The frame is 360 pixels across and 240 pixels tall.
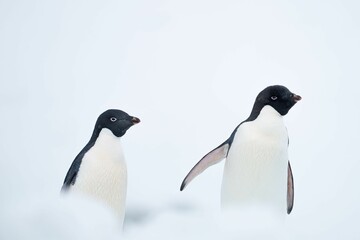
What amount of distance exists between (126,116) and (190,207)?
0.65m

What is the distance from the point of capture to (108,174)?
338 cm

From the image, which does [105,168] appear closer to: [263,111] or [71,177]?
[71,177]

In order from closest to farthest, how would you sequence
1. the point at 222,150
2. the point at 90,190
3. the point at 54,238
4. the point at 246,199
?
the point at 54,238, the point at 90,190, the point at 246,199, the point at 222,150

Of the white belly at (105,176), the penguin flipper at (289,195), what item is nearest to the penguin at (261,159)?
the penguin flipper at (289,195)

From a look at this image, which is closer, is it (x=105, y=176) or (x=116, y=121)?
(x=105, y=176)

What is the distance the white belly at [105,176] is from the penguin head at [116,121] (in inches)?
3.2

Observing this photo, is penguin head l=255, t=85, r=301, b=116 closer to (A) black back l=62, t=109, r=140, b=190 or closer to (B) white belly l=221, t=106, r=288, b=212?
(B) white belly l=221, t=106, r=288, b=212

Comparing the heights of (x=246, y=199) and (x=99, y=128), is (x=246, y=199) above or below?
below

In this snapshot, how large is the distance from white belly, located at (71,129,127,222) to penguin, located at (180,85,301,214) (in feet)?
1.73

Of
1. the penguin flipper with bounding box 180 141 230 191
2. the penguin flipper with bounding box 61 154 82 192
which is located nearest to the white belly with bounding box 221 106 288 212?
→ the penguin flipper with bounding box 180 141 230 191

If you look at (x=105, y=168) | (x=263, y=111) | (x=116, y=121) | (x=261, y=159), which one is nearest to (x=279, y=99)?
(x=263, y=111)

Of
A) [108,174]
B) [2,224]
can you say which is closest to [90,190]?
[108,174]

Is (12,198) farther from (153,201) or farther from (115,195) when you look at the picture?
(153,201)

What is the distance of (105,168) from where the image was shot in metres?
3.39
